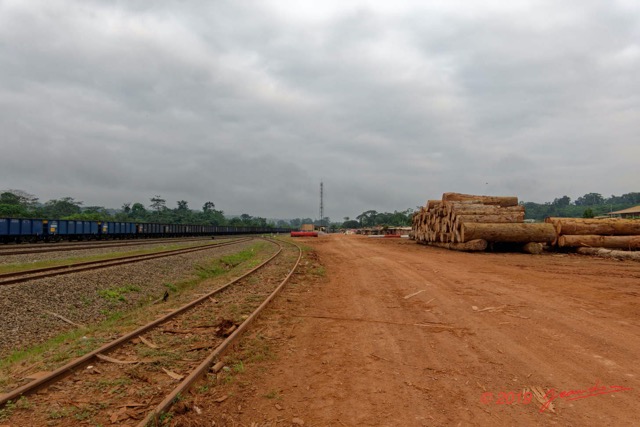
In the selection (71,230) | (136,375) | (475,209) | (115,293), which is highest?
(475,209)

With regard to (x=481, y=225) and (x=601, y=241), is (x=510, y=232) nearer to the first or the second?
(x=481, y=225)

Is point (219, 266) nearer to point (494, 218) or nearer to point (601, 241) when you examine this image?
point (494, 218)

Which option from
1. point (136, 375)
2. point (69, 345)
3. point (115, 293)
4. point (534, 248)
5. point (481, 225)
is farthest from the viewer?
point (481, 225)

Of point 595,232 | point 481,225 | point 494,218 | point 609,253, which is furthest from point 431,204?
point 609,253

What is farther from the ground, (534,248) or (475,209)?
(475,209)

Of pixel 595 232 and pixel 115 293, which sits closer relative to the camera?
pixel 115 293

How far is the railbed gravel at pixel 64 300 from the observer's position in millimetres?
7355

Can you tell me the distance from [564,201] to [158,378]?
185067 mm

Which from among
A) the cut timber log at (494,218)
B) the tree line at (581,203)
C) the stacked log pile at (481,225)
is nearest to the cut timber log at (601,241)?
the stacked log pile at (481,225)

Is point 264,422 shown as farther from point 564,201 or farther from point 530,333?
point 564,201

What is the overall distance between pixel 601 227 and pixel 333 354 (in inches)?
790

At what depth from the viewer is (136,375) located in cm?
456

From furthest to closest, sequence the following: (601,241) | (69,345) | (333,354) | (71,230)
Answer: (71,230)
(601,241)
(69,345)
(333,354)

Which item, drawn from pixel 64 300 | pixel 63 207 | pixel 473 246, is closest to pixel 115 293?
pixel 64 300
